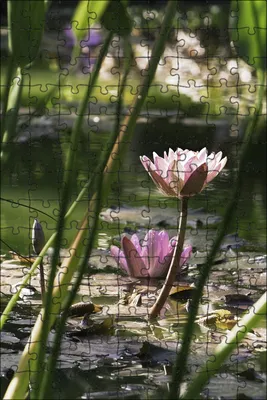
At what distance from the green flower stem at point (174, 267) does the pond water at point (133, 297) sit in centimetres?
3

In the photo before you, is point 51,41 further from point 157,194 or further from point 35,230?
point 35,230

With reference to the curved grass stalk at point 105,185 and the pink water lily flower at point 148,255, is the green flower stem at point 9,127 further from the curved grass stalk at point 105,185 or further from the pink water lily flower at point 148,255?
the pink water lily flower at point 148,255

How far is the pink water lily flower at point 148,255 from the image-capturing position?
5.97ft

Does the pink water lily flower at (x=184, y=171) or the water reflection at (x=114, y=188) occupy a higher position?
the water reflection at (x=114, y=188)

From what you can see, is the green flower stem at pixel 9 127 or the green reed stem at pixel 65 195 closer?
the green reed stem at pixel 65 195

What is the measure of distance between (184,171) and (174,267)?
0.18 m

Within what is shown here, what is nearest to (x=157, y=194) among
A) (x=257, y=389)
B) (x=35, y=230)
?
(x=35, y=230)

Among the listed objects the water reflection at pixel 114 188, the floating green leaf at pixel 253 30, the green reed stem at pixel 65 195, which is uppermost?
the water reflection at pixel 114 188

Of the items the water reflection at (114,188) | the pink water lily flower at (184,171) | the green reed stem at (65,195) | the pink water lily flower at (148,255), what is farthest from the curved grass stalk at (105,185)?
the water reflection at (114,188)

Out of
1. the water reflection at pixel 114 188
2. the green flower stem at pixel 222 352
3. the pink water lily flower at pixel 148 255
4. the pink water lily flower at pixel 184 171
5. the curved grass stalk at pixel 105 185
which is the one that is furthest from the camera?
the water reflection at pixel 114 188

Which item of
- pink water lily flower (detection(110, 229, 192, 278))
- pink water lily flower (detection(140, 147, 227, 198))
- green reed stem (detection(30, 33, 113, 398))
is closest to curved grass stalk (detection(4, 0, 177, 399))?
green reed stem (detection(30, 33, 113, 398))

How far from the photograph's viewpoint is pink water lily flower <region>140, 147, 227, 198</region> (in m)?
1.64

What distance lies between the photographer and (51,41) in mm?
8727

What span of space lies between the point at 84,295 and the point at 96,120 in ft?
8.22
